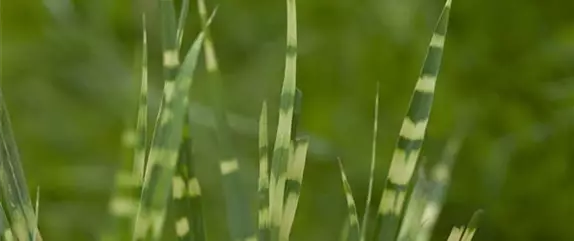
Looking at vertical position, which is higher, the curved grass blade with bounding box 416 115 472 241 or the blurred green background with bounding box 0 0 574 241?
the curved grass blade with bounding box 416 115 472 241

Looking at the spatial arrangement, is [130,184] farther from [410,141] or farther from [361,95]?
[361,95]

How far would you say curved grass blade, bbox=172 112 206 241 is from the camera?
223 mm

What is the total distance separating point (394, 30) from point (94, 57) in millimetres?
211

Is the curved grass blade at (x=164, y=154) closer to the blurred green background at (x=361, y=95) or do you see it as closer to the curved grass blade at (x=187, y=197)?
the curved grass blade at (x=187, y=197)

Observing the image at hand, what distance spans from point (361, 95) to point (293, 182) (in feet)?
1.33

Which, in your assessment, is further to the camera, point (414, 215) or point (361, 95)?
point (361, 95)

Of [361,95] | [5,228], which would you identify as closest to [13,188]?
[5,228]

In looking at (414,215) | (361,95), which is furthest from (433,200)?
(361,95)

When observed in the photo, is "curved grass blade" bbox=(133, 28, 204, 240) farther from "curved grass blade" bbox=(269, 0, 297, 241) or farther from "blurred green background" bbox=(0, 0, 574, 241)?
"blurred green background" bbox=(0, 0, 574, 241)

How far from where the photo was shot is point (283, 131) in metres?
0.23

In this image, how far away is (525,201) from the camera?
2.07 ft

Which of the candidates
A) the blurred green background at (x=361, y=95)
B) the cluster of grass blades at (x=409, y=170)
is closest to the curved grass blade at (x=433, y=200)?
the cluster of grass blades at (x=409, y=170)

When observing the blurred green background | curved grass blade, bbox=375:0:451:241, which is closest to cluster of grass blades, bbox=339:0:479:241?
curved grass blade, bbox=375:0:451:241

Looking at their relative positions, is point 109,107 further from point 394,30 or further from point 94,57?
point 394,30
